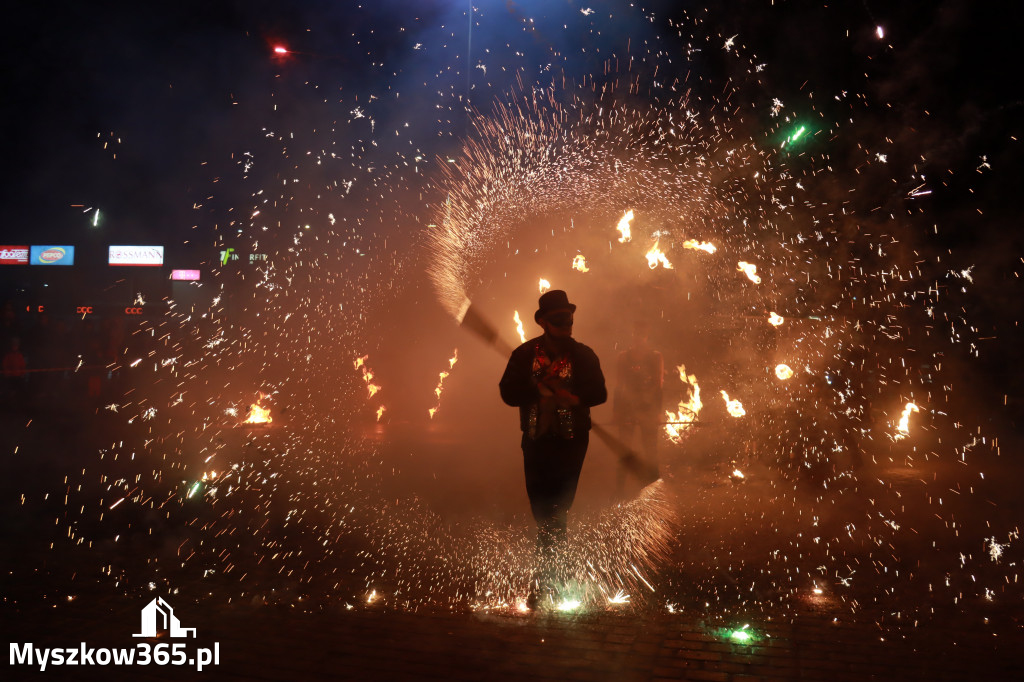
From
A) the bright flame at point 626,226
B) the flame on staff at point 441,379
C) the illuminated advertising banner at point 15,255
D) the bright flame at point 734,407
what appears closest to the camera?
the bright flame at point 734,407

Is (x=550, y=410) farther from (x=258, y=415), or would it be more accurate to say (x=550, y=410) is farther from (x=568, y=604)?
(x=258, y=415)

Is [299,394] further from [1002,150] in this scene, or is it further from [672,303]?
[1002,150]

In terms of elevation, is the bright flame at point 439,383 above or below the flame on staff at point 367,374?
below

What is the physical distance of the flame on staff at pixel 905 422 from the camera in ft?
36.7

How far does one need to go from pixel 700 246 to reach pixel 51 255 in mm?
33827

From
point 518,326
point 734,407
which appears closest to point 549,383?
point 734,407

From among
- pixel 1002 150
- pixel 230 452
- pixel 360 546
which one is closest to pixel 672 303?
pixel 1002 150

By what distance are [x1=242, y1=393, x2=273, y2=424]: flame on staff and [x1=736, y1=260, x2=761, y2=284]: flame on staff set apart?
327 inches

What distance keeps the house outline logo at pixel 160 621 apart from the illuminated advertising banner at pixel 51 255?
36.2m

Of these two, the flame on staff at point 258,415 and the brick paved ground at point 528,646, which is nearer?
the brick paved ground at point 528,646

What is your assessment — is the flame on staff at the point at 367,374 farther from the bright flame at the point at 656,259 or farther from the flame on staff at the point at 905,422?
the flame on staff at the point at 905,422

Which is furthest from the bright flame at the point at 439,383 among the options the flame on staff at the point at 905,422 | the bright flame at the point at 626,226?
the flame on staff at the point at 905,422

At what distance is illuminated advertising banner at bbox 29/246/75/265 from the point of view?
109 feet

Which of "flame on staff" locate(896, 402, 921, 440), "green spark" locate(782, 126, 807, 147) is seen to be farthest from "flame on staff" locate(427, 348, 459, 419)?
"flame on staff" locate(896, 402, 921, 440)
